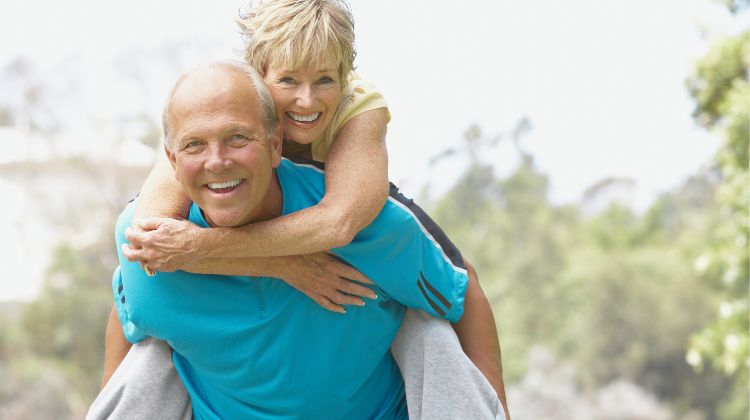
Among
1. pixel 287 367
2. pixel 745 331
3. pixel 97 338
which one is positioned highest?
pixel 97 338

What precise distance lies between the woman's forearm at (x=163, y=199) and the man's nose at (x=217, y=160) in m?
0.19

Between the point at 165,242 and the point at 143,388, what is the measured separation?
0.52m

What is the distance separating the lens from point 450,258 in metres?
2.57

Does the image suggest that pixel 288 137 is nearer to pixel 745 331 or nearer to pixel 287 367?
pixel 287 367

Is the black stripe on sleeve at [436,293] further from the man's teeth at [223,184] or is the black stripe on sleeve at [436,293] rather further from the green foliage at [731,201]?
the green foliage at [731,201]

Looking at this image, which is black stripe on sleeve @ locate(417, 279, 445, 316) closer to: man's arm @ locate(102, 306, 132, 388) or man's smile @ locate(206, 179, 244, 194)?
Result: man's smile @ locate(206, 179, 244, 194)

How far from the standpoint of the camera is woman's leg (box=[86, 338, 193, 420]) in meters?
2.56

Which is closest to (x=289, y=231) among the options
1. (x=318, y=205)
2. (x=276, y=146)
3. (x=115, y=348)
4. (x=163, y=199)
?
(x=318, y=205)

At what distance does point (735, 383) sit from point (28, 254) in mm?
11320

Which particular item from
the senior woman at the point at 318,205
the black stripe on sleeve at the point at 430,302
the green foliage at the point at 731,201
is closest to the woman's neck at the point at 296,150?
the senior woman at the point at 318,205

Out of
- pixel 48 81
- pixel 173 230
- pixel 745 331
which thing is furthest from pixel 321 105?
pixel 48 81

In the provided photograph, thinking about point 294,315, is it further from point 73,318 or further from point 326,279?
point 73,318

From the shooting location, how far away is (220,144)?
86.7 inches

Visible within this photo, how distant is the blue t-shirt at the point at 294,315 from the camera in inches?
94.8
